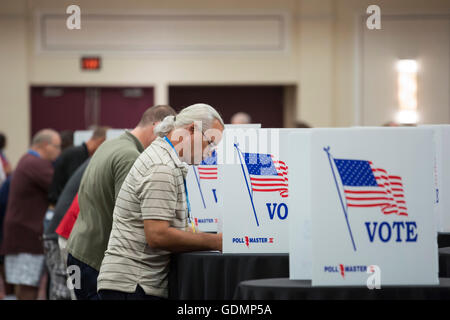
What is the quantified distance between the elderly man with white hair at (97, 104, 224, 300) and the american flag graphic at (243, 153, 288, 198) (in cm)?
17

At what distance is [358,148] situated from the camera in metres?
2.48

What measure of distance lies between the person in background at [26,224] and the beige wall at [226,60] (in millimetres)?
4913

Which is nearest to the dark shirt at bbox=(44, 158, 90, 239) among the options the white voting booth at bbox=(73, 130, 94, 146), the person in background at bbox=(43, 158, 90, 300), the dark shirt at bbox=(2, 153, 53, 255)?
the person in background at bbox=(43, 158, 90, 300)

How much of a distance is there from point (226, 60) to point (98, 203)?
25.5ft

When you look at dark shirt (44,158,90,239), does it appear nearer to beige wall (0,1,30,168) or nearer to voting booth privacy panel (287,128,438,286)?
voting booth privacy panel (287,128,438,286)

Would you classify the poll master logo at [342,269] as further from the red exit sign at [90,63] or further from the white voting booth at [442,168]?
the red exit sign at [90,63]

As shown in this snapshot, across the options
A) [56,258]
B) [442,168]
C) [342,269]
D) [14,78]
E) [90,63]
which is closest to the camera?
[342,269]

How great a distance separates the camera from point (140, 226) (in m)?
3.22

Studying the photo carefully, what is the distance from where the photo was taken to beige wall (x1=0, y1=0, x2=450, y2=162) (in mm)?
11219

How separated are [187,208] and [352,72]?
27.7 feet

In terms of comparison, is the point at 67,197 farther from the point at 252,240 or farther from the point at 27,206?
the point at 252,240

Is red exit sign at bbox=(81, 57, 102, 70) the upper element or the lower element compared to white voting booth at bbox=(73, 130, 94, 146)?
upper

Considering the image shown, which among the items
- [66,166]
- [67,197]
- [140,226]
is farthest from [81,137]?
[140,226]

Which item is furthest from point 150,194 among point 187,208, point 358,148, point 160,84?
point 160,84
